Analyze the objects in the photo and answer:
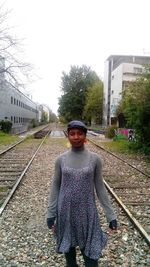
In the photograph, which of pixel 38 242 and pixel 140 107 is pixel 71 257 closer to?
pixel 38 242

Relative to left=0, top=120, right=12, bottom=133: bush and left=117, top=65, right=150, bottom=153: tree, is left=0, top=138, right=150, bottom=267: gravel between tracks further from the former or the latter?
left=0, top=120, right=12, bottom=133: bush

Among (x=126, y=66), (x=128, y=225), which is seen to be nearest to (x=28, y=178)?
(x=128, y=225)

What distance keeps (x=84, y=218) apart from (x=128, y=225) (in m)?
3.09

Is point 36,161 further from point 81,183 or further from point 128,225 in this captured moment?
point 81,183

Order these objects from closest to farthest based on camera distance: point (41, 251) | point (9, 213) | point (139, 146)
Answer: point (41, 251), point (9, 213), point (139, 146)

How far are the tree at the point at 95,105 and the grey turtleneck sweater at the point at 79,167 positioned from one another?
67183mm

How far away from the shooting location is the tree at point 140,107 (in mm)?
18703

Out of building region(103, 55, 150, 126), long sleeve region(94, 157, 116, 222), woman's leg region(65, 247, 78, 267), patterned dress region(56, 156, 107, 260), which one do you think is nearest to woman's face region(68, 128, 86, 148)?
patterned dress region(56, 156, 107, 260)

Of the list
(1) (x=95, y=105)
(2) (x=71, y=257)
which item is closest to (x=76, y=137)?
(2) (x=71, y=257)

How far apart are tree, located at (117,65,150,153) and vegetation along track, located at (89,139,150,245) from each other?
5033 millimetres

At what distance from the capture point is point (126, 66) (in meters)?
58.2

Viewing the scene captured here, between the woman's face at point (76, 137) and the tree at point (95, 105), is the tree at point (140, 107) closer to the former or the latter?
the woman's face at point (76, 137)

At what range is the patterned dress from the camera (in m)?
3.40

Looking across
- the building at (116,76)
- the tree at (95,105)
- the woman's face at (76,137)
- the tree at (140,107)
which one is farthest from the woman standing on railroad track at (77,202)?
the tree at (95,105)
